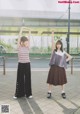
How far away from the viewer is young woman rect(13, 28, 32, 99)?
26.6ft

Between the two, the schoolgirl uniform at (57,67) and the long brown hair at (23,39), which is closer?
the long brown hair at (23,39)

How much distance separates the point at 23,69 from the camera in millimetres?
8141

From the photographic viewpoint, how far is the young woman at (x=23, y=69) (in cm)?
809

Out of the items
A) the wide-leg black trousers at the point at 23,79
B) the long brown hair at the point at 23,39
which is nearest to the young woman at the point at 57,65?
the wide-leg black trousers at the point at 23,79

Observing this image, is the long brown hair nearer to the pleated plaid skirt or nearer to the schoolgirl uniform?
the schoolgirl uniform

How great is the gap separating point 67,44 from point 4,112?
22479mm

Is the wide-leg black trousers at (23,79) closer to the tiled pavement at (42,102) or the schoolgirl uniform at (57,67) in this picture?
the tiled pavement at (42,102)

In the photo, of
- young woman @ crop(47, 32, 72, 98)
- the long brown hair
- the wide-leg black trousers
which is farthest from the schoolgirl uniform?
the long brown hair

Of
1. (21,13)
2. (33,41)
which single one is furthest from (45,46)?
(21,13)

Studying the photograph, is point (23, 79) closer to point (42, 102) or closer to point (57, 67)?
point (42, 102)

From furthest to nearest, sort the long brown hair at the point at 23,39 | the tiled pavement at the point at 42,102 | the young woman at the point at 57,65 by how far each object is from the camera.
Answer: the young woman at the point at 57,65
the long brown hair at the point at 23,39
the tiled pavement at the point at 42,102

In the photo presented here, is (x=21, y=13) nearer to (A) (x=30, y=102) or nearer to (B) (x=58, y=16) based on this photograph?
(B) (x=58, y=16)

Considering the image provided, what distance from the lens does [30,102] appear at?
7.84 metres

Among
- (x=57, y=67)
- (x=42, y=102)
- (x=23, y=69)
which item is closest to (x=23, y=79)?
(x=23, y=69)
